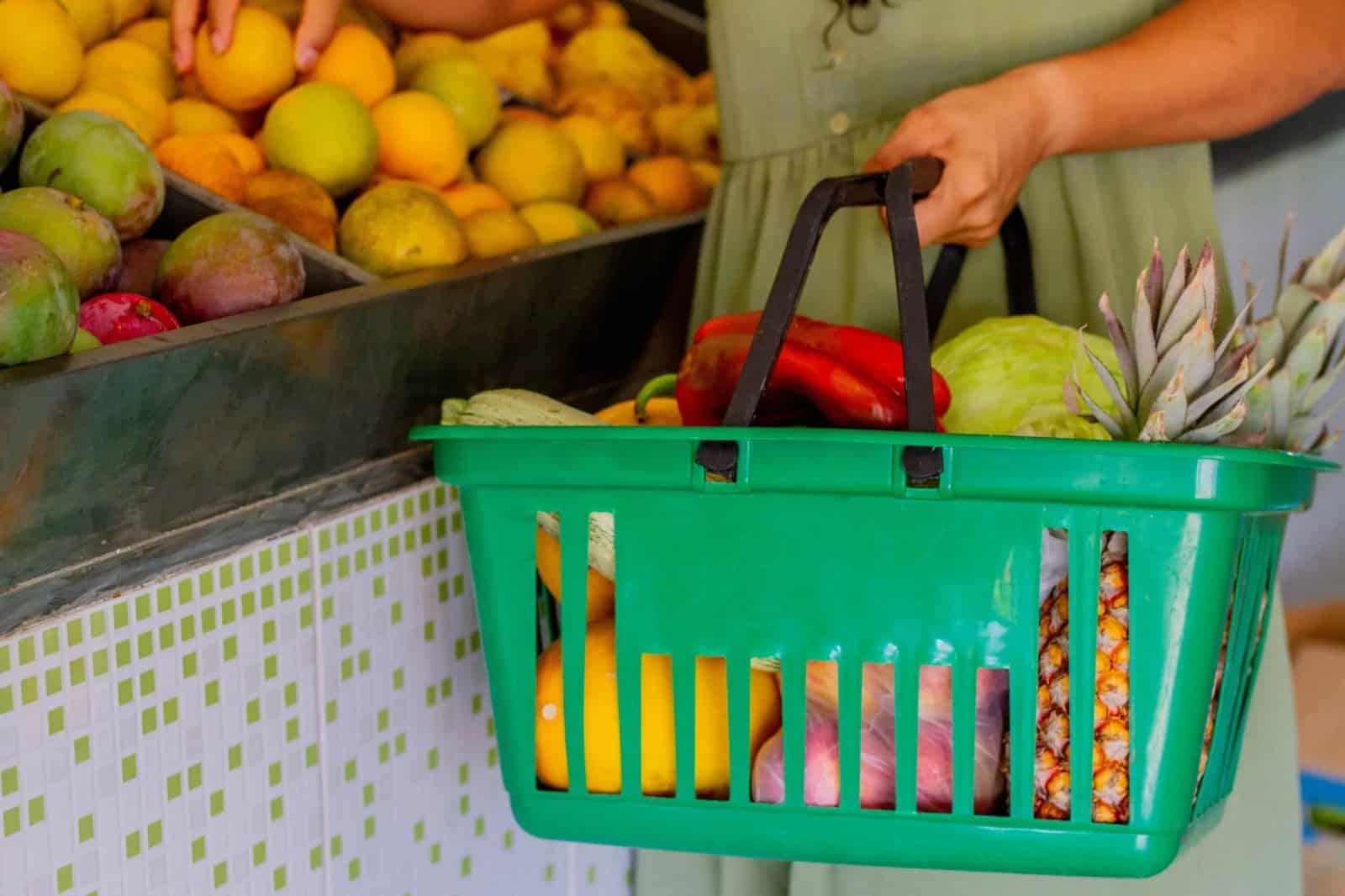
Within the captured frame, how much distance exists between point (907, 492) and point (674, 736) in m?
0.24

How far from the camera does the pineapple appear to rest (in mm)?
864

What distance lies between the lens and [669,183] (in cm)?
168

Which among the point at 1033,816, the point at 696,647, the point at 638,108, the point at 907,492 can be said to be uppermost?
the point at 638,108

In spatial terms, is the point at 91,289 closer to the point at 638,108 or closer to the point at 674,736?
the point at 674,736

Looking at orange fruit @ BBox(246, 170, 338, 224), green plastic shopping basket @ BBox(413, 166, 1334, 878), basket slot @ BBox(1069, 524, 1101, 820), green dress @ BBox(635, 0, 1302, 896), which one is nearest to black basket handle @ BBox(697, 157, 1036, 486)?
green plastic shopping basket @ BBox(413, 166, 1334, 878)

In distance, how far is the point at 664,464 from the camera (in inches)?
33.8

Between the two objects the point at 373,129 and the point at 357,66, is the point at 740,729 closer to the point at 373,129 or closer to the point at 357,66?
the point at 373,129

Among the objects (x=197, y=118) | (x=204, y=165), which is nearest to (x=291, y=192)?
(x=204, y=165)

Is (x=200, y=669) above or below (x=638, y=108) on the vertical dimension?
below

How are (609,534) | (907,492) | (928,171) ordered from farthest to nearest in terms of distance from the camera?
(928,171)
(609,534)
(907,492)

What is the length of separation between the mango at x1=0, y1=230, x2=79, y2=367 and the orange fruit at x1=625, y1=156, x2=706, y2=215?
894 millimetres

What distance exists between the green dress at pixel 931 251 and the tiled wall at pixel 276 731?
0.34m

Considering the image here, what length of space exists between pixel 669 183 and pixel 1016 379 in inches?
28.1

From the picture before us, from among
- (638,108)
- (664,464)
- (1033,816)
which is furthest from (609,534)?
(638,108)
